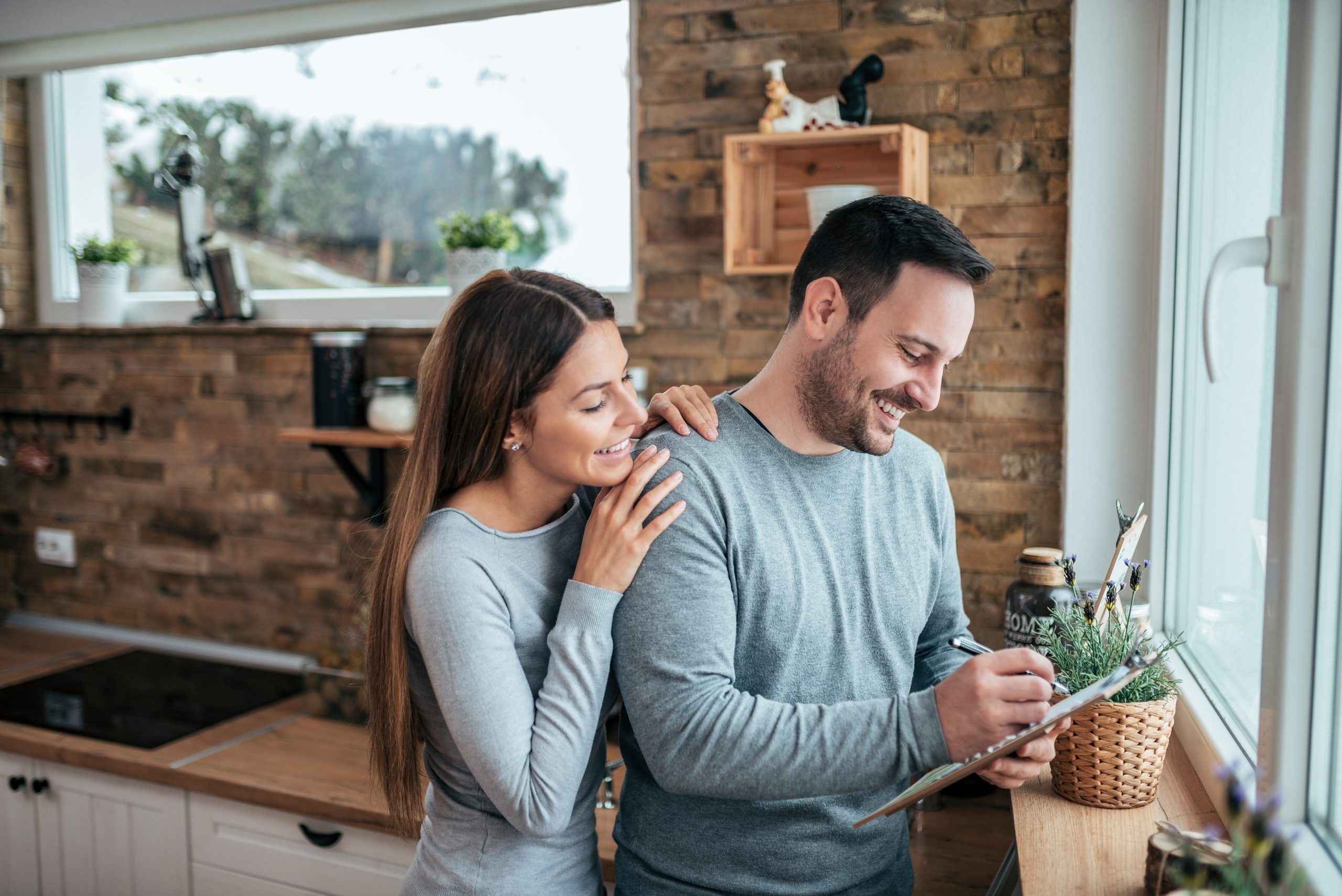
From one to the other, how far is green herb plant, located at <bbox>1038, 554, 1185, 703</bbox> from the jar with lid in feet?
1.04

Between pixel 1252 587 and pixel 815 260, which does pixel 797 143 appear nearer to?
pixel 815 260

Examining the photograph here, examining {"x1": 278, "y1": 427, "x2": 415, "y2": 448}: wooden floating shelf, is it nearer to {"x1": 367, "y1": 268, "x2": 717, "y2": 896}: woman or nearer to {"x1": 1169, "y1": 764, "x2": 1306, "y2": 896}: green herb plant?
{"x1": 367, "y1": 268, "x2": 717, "y2": 896}: woman

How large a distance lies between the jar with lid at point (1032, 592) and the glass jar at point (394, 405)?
136 centimetres

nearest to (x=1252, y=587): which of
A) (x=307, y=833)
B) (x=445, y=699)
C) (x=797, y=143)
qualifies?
(x=445, y=699)

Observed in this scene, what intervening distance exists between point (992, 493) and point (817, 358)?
0.95 m

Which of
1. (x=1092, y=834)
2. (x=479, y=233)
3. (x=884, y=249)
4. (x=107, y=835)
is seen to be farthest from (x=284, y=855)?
(x=884, y=249)

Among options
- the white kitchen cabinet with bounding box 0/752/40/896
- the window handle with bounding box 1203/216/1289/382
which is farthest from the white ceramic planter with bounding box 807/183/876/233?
the white kitchen cabinet with bounding box 0/752/40/896

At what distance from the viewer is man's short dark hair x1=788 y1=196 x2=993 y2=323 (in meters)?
1.25

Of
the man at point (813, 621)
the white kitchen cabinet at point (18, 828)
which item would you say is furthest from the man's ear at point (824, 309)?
the white kitchen cabinet at point (18, 828)

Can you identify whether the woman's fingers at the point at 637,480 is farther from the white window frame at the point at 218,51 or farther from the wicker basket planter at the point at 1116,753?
the white window frame at the point at 218,51

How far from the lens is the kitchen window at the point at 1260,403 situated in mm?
994

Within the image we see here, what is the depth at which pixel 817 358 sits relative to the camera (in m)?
1.31

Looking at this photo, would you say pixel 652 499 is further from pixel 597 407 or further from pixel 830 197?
pixel 830 197

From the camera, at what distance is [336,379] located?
2.55 m
